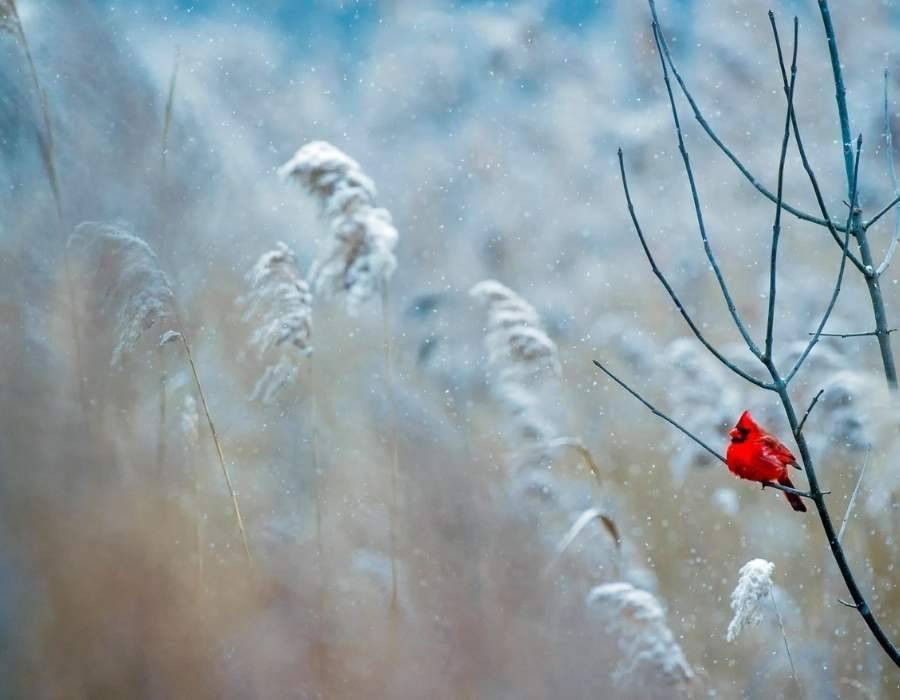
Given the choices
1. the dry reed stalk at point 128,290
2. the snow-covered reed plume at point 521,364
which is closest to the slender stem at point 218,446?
the dry reed stalk at point 128,290

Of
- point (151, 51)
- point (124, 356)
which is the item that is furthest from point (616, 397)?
point (151, 51)

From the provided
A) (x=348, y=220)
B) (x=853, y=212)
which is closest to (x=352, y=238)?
(x=348, y=220)

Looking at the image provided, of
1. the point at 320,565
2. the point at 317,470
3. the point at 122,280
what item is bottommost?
the point at 320,565

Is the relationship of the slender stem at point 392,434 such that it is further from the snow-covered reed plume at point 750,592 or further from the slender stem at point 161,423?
the snow-covered reed plume at point 750,592

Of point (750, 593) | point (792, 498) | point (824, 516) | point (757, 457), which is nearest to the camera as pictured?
point (824, 516)

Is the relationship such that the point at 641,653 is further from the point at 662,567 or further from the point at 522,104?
the point at 522,104

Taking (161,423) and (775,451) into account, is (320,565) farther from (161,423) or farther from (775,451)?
(775,451)
